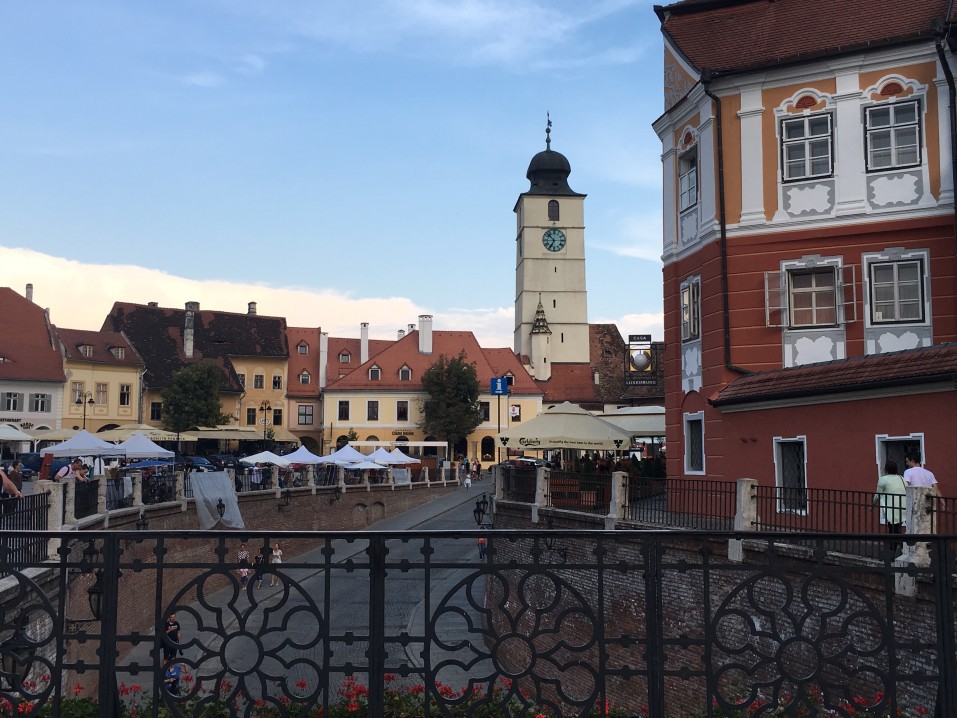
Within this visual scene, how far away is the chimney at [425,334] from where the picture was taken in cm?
7944

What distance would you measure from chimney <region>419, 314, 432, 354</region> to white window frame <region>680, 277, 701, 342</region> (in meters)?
57.1

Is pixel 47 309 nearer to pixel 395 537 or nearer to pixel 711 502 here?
pixel 711 502

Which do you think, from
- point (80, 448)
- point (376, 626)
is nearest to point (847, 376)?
point (376, 626)

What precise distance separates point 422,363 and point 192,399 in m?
19.8

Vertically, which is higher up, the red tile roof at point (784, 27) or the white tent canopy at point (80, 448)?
the red tile roof at point (784, 27)

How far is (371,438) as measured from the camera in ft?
247

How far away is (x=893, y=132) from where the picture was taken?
1980cm

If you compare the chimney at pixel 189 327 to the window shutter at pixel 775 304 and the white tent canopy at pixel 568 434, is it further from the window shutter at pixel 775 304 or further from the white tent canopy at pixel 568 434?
the window shutter at pixel 775 304

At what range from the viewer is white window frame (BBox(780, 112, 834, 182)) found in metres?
20.2

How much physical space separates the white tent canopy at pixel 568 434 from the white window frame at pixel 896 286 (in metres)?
8.18

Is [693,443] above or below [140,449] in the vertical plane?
above

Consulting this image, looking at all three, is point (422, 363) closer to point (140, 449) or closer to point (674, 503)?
point (140, 449)

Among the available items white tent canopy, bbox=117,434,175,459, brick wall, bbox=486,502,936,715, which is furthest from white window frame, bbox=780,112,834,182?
white tent canopy, bbox=117,434,175,459

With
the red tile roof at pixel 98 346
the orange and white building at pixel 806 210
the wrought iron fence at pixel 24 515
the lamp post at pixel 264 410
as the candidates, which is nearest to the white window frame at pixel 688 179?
the orange and white building at pixel 806 210
